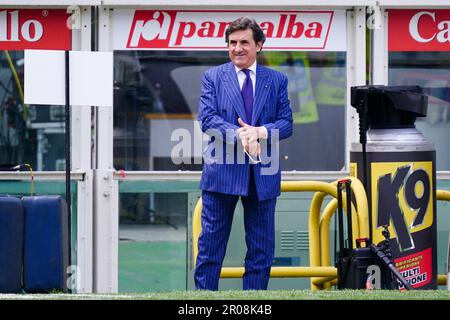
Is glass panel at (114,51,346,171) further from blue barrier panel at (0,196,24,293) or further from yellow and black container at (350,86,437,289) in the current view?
blue barrier panel at (0,196,24,293)

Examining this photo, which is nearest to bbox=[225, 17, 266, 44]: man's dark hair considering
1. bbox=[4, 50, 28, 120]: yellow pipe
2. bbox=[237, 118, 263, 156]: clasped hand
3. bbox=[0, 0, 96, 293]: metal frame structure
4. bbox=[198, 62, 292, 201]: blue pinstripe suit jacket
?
bbox=[198, 62, 292, 201]: blue pinstripe suit jacket

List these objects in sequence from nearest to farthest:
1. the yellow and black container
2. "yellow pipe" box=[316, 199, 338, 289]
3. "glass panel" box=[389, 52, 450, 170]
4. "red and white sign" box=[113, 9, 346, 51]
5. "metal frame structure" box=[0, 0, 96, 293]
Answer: the yellow and black container
"yellow pipe" box=[316, 199, 338, 289]
"metal frame structure" box=[0, 0, 96, 293]
"red and white sign" box=[113, 9, 346, 51]
"glass panel" box=[389, 52, 450, 170]

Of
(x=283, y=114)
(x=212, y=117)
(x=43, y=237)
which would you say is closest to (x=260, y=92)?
(x=283, y=114)

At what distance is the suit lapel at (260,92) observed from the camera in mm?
8223

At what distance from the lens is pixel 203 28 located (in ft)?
33.3

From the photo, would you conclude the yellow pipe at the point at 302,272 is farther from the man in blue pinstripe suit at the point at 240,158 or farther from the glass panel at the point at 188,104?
the glass panel at the point at 188,104

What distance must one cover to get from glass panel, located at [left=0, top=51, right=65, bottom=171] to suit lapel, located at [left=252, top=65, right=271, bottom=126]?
249 cm

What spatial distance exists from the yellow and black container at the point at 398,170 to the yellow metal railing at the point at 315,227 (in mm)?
120

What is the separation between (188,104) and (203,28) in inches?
25.0

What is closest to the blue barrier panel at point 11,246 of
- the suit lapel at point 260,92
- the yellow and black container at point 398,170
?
the suit lapel at point 260,92

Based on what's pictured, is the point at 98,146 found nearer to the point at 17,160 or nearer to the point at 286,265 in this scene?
the point at 17,160

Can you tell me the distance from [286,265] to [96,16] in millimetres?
2549

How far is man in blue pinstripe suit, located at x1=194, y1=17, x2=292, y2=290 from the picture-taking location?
8133 millimetres
